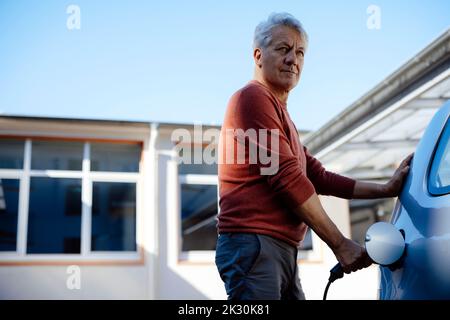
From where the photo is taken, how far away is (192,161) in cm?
1166

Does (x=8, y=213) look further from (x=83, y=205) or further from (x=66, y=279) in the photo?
(x=66, y=279)

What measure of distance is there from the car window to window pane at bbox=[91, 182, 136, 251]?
12.8 meters

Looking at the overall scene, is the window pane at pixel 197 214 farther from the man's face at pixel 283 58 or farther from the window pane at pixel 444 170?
the window pane at pixel 444 170

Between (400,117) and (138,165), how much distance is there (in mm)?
4973

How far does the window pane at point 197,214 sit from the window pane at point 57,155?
200 cm

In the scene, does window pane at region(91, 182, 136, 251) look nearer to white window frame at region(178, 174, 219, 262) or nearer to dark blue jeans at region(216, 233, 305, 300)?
white window frame at region(178, 174, 219, 262)

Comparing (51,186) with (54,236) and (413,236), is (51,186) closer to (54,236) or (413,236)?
(54,236)

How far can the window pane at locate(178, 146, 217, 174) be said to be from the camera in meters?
11.6

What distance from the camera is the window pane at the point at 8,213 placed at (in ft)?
39.5

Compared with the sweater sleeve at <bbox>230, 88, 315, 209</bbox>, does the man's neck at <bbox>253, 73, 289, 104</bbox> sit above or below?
above

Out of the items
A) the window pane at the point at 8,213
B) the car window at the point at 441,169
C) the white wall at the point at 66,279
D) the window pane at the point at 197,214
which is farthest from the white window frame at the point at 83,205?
the car window at the point at 441,169

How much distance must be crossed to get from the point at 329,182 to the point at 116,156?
962cm

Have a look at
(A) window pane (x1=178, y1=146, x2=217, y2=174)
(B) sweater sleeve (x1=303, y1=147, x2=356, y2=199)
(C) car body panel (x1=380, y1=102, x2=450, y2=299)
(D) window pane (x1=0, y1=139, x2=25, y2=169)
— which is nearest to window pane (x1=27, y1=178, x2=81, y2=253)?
(D) window pane (x1=0, y1=139, x2=25, y2=169)
